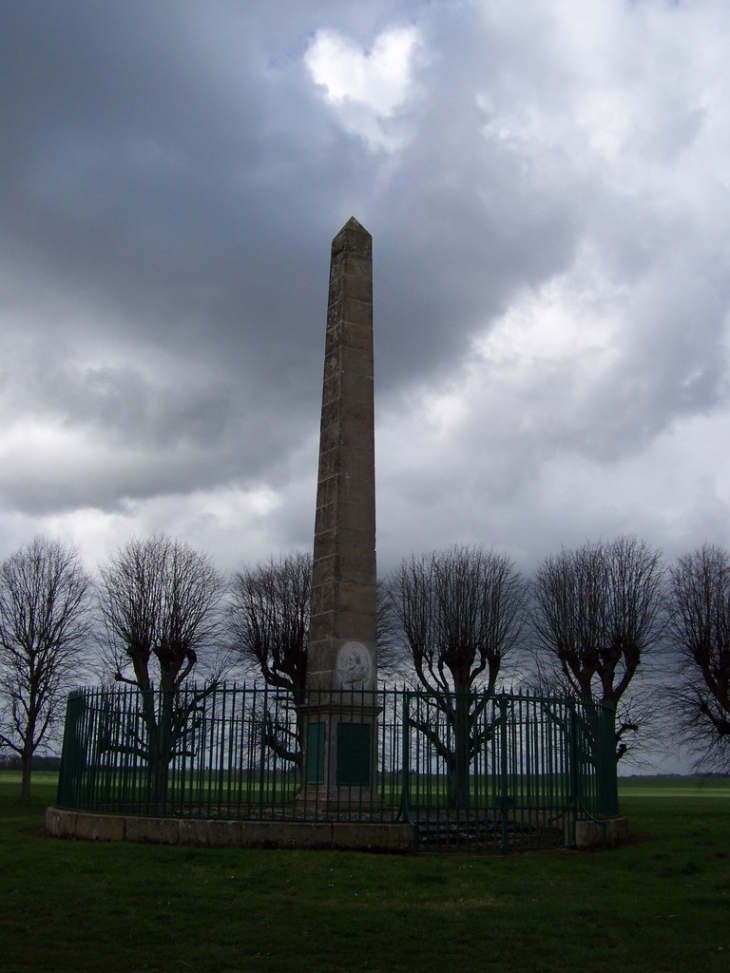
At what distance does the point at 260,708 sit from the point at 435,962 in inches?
256

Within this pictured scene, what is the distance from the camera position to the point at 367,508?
17.2 metres

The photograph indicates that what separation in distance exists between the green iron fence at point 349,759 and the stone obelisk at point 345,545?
0.08 m

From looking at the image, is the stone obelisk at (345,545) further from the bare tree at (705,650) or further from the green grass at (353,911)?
the bare tree at (705,650)

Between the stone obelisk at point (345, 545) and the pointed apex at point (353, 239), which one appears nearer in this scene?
the stone obelisk at point (345, 545)

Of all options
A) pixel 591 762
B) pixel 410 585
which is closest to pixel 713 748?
pixel 410 585

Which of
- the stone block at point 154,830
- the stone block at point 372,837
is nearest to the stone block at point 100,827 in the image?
the stone block at point 154,830

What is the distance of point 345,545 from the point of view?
1684cm

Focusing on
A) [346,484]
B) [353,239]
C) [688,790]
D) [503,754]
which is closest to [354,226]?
[353,239]

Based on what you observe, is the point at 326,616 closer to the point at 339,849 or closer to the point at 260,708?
the point at 260,708

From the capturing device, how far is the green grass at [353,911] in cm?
780

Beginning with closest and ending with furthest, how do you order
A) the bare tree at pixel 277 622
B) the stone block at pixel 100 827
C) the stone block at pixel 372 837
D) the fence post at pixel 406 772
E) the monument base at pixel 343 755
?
the stone block at pixel 372 837
the stone block at pixel 100 827
the fence post at pixel 406 772
the monument base at pixel 343 755
the bare tree at pixel 277 622

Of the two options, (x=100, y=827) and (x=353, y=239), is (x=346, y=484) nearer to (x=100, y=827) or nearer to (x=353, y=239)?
(x=353, y=239)

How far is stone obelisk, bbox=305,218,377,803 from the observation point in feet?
51.4

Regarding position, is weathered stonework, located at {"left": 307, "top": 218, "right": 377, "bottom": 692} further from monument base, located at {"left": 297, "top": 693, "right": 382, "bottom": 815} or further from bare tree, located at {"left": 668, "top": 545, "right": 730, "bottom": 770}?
bare tree, located at {"left": 668, "top": 545, "right": 730, "bottom": 770}
